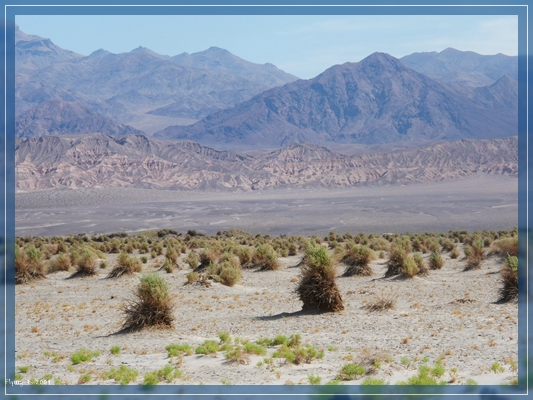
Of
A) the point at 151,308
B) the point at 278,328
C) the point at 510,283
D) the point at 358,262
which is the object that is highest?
the point at 510,283

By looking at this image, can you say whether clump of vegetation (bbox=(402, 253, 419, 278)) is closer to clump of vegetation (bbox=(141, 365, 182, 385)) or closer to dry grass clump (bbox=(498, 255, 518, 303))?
dry grass clump (bbox=(498, 255, 518, 303))

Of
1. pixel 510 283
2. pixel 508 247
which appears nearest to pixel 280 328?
pixel 510 283

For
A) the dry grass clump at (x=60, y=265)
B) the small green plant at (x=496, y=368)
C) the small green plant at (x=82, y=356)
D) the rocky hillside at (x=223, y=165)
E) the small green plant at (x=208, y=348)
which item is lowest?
the dry grass clump at (x=60, y=265)

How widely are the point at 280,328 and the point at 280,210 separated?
6917 centimetres

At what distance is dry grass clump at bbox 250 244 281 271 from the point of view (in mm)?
27734

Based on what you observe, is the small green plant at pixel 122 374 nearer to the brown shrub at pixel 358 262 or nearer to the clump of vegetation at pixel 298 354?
the clump of vegetation at pixel 298 354

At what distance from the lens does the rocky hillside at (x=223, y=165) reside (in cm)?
13088

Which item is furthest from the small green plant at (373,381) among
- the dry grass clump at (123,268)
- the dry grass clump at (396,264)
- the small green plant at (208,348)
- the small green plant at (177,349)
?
the dry grass clump at (123,268)

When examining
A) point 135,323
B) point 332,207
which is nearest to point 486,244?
point 135,323

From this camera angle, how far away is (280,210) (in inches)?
3290

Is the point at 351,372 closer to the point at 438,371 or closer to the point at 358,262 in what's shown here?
the point at 438,371

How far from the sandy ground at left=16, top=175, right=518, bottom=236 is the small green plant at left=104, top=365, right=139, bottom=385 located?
46.9 meters

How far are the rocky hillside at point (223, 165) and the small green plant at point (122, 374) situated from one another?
386 ft

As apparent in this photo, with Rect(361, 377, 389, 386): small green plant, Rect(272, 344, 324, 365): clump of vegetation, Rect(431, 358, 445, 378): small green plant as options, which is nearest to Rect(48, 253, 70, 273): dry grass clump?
Rect(272, 344, 324, 365): clump of vegetation
